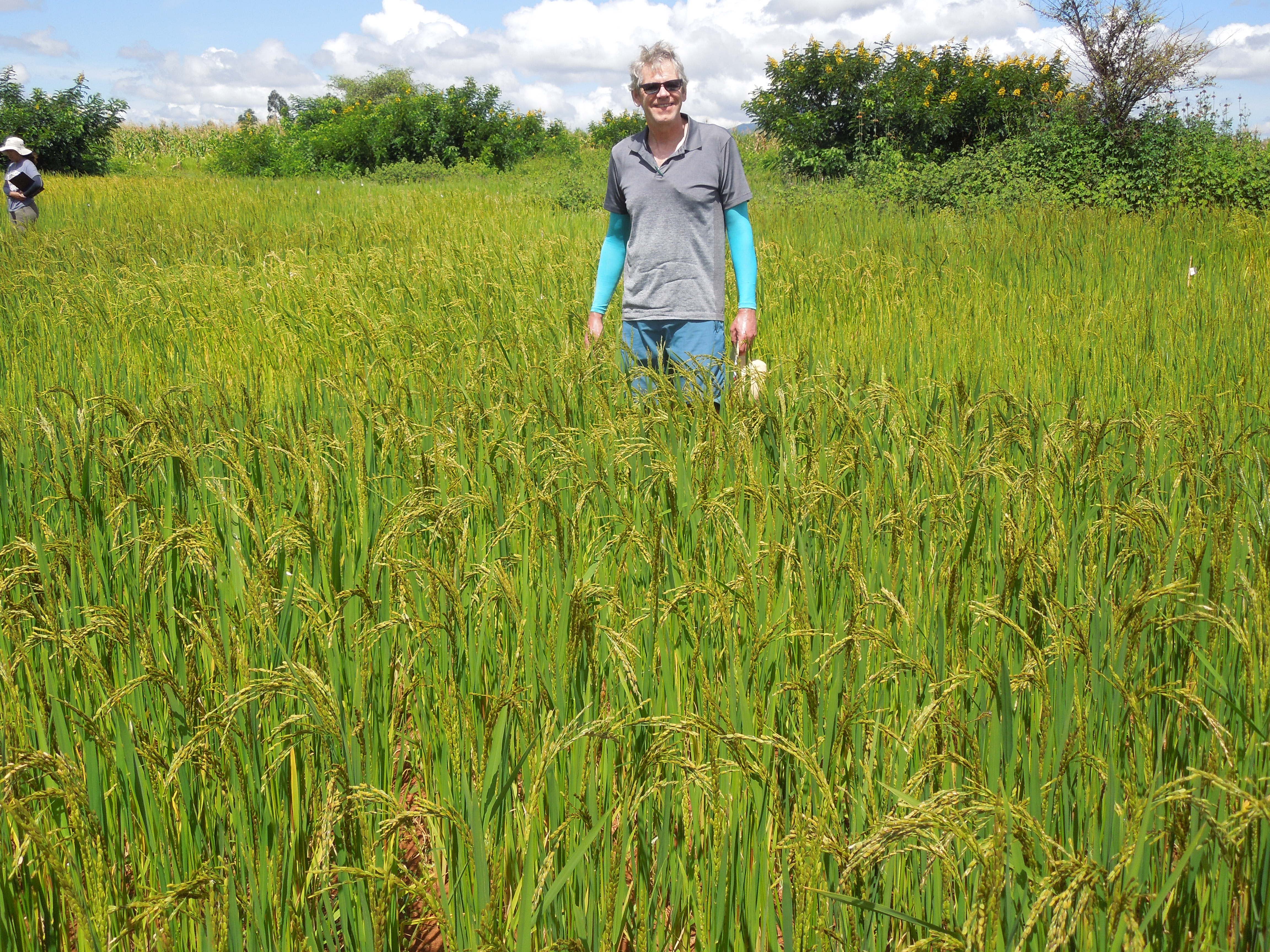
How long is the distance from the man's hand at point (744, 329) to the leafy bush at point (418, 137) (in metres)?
22.6

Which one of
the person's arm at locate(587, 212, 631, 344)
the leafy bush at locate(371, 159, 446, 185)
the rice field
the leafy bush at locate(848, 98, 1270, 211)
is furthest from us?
the leafy bush at locate(371, 159, 446, 185)

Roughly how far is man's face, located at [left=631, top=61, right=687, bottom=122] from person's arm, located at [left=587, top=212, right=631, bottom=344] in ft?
1.66

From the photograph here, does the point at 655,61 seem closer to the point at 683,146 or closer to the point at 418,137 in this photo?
the point at 683,146

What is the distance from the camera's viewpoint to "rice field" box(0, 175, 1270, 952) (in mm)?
1264

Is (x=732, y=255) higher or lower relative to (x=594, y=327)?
higher

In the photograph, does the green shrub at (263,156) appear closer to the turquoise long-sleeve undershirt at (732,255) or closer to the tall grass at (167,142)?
the tall grass at (167,142)

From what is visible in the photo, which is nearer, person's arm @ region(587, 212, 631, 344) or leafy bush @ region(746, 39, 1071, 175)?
person's arm @ region(587, 212, 631, 344)

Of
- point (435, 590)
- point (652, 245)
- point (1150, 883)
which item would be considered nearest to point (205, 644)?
point (435, 590)

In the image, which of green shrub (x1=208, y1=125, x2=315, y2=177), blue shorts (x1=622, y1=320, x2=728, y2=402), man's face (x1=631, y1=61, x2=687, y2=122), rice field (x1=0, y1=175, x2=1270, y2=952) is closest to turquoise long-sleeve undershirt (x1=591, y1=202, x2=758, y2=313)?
blue shorts (x1=622, y1=320, x2=728, y2=402)

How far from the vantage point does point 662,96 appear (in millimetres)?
3779

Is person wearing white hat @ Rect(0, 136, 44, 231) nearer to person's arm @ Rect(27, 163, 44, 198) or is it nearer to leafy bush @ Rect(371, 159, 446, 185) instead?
person's arm @ Rect(27, 163, 44, 198)

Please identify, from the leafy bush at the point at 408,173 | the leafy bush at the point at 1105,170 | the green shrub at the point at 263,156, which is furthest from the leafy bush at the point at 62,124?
Answer: the leafy bush at the point at 1105,170

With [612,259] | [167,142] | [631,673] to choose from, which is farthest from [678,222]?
[167,142]

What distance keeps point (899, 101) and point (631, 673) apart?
18745mm
